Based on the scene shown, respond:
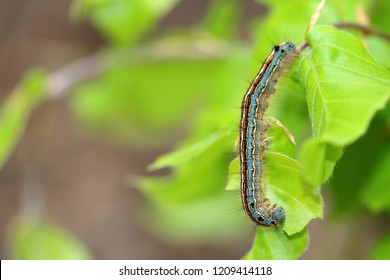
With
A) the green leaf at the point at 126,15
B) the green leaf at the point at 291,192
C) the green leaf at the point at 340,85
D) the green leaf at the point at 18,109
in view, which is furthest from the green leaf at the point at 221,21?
the green leaf at the point at 291,192

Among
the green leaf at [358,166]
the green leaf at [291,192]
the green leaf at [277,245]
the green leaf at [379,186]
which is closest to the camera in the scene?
the green leaf at [291,192]

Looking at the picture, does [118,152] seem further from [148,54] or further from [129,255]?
[148,54]

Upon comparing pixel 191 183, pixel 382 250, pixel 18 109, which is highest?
pixel 18 109

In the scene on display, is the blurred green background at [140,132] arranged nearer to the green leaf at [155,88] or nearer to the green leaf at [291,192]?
the green leaf at [155,88]

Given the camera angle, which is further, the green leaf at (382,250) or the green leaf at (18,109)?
the green leaf at (18,109)

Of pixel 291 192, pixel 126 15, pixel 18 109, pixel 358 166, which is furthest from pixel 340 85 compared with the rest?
pixel 126 15

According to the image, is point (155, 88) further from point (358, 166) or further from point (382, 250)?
point (382, 250)
